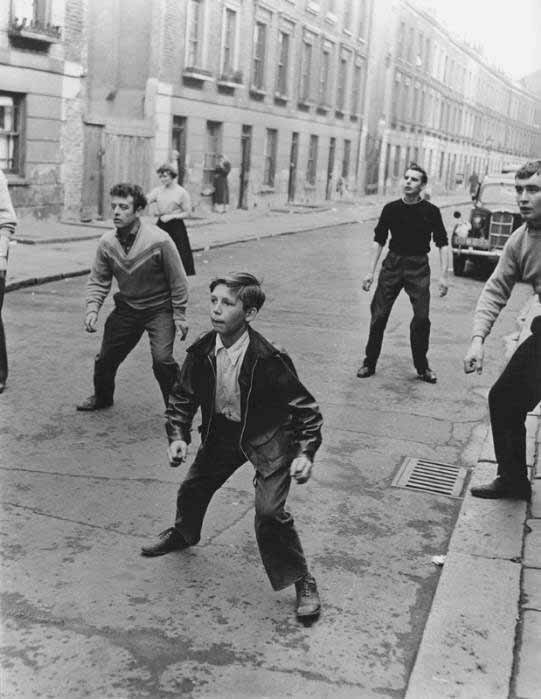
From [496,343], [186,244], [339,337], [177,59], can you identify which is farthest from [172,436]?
[177,59]

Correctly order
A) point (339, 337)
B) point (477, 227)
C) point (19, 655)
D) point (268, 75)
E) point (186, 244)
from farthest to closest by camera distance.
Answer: point (268, 75) → point (477, 227) → point (186, 244) → point (339, 337) → point (19, 655)

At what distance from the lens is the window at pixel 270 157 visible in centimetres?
3372

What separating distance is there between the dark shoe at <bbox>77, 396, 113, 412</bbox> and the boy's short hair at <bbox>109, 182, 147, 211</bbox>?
4.99 feet

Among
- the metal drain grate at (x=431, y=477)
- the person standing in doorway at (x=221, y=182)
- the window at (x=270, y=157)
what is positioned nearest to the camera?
the metal drain grate at (x=431, y=477)

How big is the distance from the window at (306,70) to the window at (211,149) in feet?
25.8

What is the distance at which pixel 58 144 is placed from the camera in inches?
835

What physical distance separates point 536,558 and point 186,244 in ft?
29.5

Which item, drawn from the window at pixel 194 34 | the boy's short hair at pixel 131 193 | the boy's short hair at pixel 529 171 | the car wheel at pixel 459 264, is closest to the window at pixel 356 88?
the window at pixel 194 34

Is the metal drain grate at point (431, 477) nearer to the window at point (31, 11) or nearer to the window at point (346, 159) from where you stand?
the window at point (31, 11)

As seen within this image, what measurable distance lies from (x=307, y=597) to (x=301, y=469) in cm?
61

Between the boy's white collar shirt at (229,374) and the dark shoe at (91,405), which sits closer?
the boy's white collar shirt at (229,374)

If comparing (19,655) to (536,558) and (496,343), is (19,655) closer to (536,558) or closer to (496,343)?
(536,558)

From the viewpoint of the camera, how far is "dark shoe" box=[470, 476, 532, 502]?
561 cm

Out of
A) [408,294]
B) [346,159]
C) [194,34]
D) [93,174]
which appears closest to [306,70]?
[346,159]
